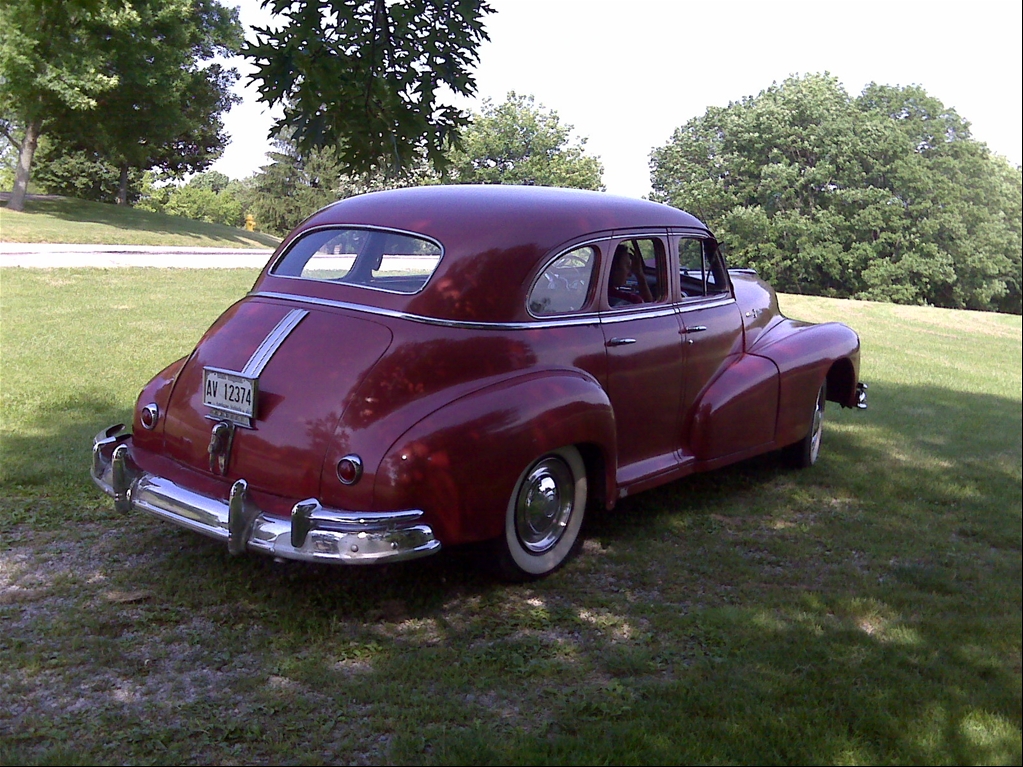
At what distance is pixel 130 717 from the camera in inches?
137

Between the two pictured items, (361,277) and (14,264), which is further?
(14,264)

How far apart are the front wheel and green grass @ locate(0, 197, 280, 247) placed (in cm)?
2020

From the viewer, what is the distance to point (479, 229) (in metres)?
4.98

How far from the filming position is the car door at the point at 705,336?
5867mm

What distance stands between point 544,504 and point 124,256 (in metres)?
18.3

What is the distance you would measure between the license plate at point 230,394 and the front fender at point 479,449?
799 mm

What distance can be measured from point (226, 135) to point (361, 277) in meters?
34.0

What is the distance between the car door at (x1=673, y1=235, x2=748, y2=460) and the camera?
19.2ft

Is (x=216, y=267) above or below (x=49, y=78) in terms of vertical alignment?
below

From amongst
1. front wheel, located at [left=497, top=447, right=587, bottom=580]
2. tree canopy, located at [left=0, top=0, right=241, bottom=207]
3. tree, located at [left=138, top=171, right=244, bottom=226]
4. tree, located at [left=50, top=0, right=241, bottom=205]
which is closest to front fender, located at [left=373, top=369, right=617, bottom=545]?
front wheel, located at [left=497, top=447, right=587, bottom=580]

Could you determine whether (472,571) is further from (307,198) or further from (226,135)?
(226,135)

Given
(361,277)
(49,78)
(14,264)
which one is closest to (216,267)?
(14,264)

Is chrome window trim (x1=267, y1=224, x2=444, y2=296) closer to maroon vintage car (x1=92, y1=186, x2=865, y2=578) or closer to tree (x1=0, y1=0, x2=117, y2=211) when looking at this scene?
maroon vintage car (x1=92, y1=186, x2=865, y2=578)

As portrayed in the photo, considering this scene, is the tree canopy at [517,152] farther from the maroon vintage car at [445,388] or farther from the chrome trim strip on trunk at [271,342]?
the chrome trim strip on trunk at [271,342]
